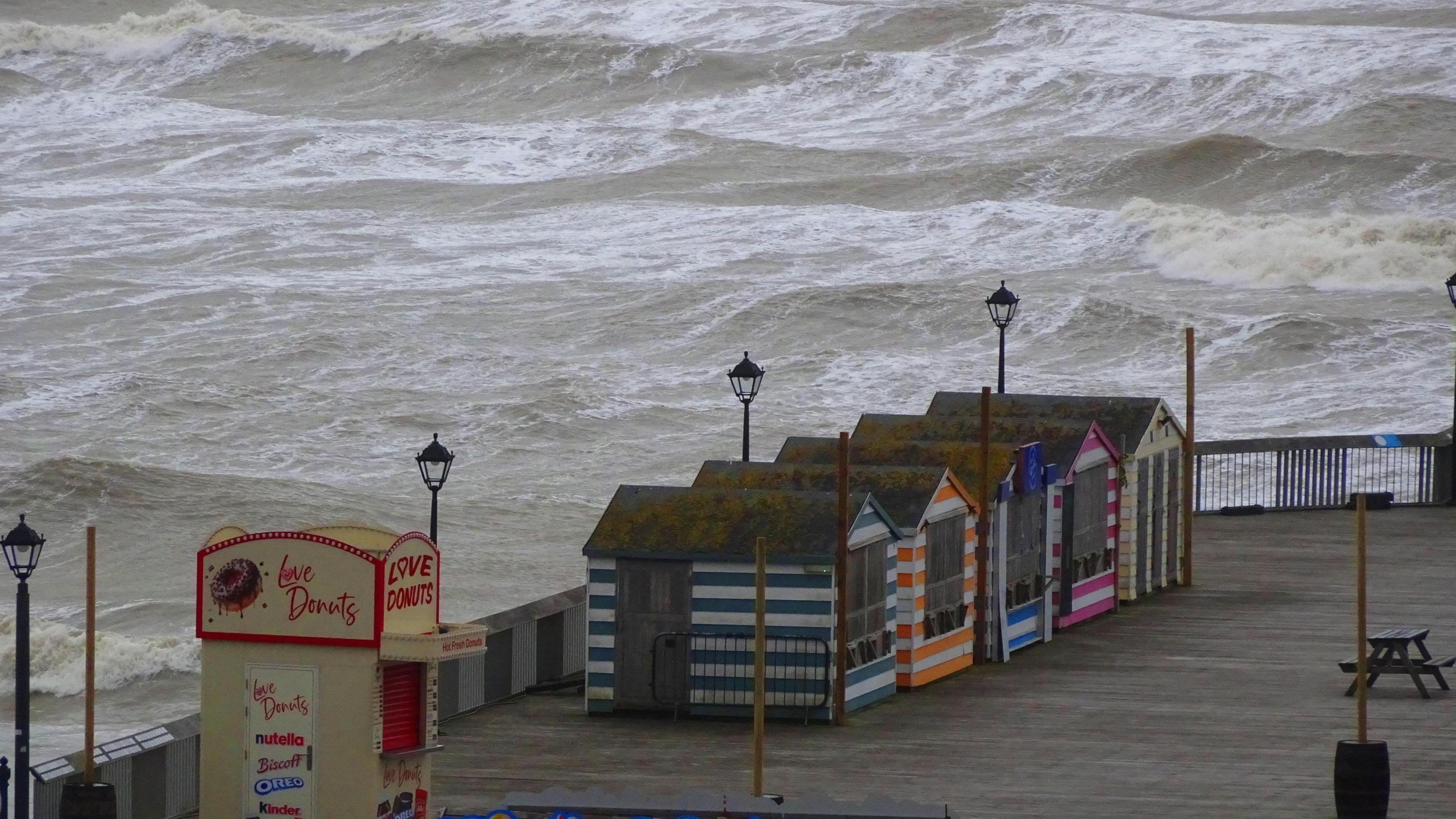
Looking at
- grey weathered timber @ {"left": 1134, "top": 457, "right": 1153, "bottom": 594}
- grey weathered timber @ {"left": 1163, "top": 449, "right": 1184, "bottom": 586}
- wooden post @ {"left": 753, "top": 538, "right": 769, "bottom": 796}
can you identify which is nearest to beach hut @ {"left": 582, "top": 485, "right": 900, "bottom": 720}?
wooden post @ {"left": 753, "top": 538, "right": 769, "bottom": 796}

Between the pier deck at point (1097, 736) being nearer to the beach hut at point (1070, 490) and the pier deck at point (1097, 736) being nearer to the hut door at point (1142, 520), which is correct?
the beach hut at point (1070, 490)

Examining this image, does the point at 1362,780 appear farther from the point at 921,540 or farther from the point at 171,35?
the point at 171,35

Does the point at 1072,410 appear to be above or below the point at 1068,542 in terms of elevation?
above

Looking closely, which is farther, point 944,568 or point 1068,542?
point 1068,542

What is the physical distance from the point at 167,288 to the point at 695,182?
16.8 meters

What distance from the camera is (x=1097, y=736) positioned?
15617 mm

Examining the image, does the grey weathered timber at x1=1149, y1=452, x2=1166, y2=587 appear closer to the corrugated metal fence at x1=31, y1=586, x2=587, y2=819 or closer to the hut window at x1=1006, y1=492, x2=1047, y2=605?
the hut window at x1=1006, y1=492, x2=1047, y2=605

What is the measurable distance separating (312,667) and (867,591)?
5390 millimetres

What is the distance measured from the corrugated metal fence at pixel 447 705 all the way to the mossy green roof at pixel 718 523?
33.2 inches

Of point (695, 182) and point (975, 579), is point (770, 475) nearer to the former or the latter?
point (975, 579)

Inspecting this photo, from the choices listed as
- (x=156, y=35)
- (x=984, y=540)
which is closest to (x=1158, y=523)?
(x=984, y=540)

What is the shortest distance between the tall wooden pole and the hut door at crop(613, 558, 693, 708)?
3.12 metres

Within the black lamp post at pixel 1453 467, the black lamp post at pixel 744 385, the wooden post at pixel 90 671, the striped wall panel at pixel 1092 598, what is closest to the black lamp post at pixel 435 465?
the black lamp post at pixel 744 385

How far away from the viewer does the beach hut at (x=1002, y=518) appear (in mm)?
18453
